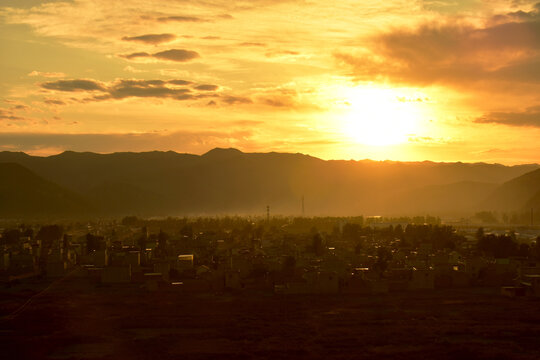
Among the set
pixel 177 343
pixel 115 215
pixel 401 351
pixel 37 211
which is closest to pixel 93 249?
pixel 177 343

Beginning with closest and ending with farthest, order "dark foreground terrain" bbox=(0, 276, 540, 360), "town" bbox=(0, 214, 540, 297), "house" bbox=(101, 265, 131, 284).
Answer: "dark foreground terrain" bbox=(0, 276, 540, 360)
"town" bbox=(0, 214, 540, 297)
"house" bbox=(101, 265, 131, 284)

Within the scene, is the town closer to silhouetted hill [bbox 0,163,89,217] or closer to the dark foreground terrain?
the dark foreground terrain

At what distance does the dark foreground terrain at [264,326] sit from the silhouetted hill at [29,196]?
12393 cm

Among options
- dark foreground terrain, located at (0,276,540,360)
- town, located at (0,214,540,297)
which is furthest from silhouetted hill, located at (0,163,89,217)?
dark foreground terrain, located at (0,276,540,360)

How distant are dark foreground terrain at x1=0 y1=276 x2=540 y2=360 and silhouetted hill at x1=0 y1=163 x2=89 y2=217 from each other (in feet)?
407

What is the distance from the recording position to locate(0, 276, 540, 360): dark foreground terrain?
111 ft

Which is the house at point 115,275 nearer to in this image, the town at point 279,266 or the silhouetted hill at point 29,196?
the town at point 279,266

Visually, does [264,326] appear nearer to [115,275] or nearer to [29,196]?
[115,275]

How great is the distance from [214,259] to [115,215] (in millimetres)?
130734

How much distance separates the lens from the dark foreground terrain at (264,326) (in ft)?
111

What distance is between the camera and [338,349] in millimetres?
33969

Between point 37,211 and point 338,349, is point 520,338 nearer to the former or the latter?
point 338,349

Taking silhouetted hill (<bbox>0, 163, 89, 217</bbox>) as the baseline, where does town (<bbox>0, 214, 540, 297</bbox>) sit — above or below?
below

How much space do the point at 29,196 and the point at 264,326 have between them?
147 m
